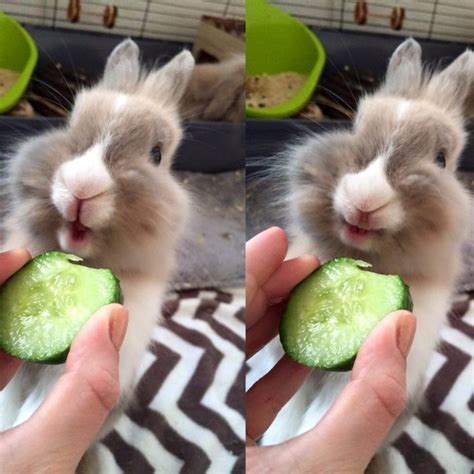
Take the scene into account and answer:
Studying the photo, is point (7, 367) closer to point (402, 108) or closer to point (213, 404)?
point (213, 404)

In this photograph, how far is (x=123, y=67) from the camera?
75 centimetres

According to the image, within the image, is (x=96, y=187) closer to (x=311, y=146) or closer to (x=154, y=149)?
(x=154, y=149)

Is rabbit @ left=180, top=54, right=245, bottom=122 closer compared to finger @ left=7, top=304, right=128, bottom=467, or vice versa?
finger @ left=7, top=304, right=128, bottom=467

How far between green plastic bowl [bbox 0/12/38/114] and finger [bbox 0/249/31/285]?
168mm

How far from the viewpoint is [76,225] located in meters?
0.70

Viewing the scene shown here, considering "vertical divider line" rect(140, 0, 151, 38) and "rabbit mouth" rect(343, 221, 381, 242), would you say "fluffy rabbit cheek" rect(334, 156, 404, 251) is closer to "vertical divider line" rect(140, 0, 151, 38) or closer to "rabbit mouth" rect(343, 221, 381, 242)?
"rabbit mouth" rect(343, 221, 381, 242)

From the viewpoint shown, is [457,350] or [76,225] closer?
[76,225]

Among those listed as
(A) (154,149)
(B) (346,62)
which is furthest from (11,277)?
(B) (346,62)

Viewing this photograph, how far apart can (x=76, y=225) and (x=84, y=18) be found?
26cm

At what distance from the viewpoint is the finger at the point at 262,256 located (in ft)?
2.35

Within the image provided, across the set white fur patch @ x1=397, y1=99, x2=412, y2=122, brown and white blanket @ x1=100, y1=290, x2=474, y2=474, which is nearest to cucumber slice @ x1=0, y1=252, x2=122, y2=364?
brown and white blanket @ x1=100, y1=290, x2=474, y2=474

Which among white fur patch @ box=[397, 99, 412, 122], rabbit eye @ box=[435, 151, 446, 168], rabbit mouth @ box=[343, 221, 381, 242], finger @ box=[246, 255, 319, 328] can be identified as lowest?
finger @ box=[246, 255, 319, 328]

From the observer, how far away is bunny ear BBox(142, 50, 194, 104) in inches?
29.7

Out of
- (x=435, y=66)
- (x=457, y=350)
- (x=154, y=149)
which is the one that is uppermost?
(x=435, y=66)
